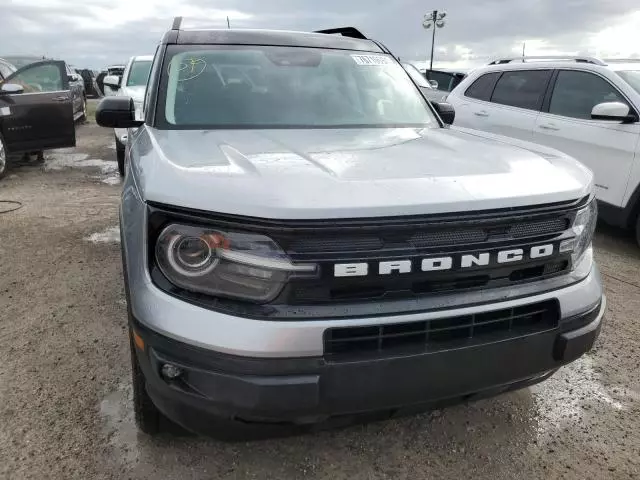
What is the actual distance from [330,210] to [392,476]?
119 centimetres

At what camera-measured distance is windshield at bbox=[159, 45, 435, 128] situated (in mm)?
2828

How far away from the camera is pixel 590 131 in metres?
5.22

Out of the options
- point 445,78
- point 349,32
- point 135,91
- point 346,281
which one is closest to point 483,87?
point 349,32

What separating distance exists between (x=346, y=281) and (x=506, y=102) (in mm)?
5290

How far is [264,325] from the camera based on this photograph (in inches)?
64.1

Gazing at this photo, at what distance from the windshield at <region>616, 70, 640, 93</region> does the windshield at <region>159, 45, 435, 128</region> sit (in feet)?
9.39

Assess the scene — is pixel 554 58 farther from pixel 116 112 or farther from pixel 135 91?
pixel 135 91

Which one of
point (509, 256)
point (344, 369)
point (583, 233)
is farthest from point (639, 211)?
point (344, 369)

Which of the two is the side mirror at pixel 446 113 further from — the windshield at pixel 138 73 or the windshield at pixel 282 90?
the windshield at pixel 138 73

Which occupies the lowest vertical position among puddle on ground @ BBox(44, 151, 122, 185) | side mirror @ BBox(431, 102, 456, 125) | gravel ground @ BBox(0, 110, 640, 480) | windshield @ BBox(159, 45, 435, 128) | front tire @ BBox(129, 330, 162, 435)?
puddle on ground @ BBox(44, 151, 122, 185)

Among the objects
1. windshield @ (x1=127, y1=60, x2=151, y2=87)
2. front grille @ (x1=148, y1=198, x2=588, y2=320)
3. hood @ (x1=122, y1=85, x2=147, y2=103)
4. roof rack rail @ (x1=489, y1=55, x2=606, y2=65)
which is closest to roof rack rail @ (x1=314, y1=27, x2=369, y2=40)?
front grille @ (x1=148, y1=198, x2=588, y2=320)

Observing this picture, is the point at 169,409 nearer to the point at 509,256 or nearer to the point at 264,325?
the point at 264,325

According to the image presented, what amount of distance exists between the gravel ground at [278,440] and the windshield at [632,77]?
2.31 m

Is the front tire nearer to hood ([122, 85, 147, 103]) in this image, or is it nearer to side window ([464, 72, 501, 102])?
side window ([464, 72, 501, 102])
